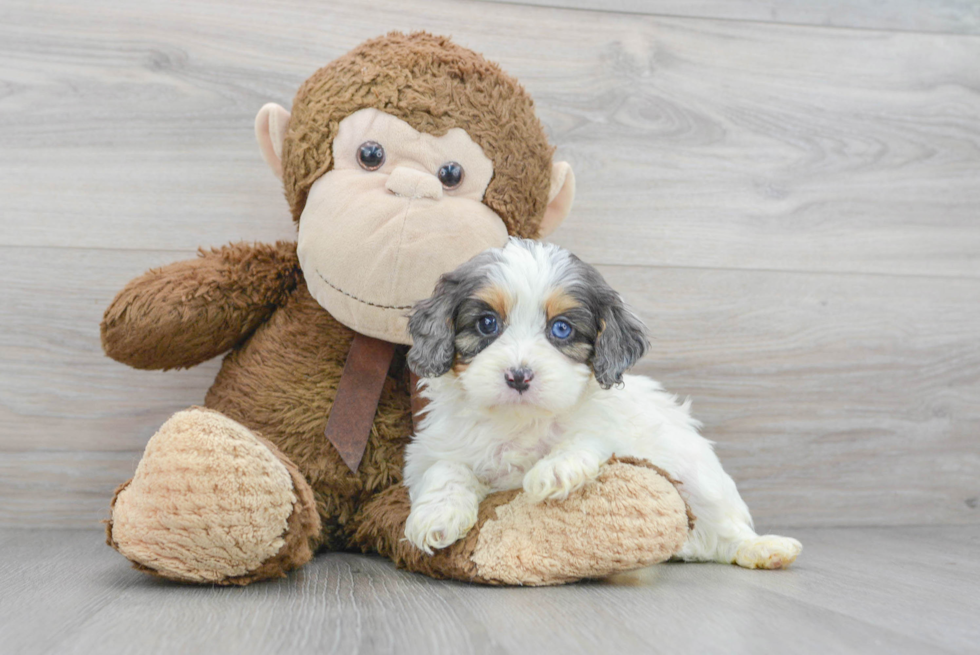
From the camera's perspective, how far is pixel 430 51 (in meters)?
1.57

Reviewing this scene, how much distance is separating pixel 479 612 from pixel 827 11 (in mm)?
1795

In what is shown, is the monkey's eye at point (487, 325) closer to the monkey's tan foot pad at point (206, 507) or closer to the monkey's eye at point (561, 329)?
the monkey's eye at point (561, 329)

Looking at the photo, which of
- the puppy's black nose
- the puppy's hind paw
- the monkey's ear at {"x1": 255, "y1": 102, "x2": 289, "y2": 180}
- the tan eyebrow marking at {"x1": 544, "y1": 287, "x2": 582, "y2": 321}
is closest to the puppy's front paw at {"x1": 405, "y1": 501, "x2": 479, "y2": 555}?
the puppy's black nose

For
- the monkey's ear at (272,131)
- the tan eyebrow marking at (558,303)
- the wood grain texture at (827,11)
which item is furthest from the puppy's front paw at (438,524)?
the wood grain texture at (827,11)

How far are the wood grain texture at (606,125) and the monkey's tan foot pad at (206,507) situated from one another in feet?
2.75

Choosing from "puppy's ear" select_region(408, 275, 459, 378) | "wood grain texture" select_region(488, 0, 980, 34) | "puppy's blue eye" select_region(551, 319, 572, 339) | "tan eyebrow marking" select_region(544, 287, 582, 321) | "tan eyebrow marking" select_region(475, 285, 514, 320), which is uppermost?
"wood grain texture" select_region(488, 0, 980, 34)

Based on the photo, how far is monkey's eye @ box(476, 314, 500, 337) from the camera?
4.24 ft

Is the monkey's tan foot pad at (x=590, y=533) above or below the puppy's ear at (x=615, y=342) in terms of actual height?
below

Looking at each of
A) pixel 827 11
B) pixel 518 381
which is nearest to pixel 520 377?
pixel 518 381

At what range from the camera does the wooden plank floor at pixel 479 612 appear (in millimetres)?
988

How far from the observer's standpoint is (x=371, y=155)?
1.52 meters

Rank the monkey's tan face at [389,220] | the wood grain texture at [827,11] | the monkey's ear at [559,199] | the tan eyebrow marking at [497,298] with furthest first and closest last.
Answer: the wood grain texture at [827,11] < the monkey's ear at [559,199] < the monkey's tan face at [389,220] < the tan eyebrow marking at [497,298]

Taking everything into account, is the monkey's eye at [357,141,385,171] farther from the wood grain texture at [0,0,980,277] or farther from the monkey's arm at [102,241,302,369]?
the wood grain texture at [0,0,980,277]

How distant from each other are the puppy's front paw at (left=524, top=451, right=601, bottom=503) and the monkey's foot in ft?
0.07
